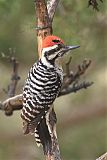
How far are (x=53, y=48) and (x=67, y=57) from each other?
6.42 feet

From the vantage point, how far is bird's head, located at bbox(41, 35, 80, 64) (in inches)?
301

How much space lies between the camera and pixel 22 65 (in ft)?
38.8

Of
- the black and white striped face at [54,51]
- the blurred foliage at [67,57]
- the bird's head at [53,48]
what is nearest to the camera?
the bird's head at [53,48]

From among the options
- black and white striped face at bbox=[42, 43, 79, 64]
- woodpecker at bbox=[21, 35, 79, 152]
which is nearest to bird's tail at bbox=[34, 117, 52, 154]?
woodpecker at bbox=[21, 35, 79, 152]

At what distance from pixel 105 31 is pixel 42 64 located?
11.4 feet

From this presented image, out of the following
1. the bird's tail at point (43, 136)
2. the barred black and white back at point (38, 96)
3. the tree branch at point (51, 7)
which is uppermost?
the tree branch at point (51, 7)

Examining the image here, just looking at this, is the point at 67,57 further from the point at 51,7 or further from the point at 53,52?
the point at 51,7

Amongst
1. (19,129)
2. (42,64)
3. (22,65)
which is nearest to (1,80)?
(22,65)

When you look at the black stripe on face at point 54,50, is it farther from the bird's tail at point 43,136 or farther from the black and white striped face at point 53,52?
the bird's tail at point 43,136

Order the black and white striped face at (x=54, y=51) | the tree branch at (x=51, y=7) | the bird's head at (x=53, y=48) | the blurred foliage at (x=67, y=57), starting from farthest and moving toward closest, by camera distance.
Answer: the blurred foliage at (x=67, y=57) → the black and white striped face at (x=54, y=51) → the tree branch at (x=51, y=7) → the bird's head at (x=53, y=48)

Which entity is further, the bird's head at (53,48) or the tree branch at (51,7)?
the tree branch at (51,7)

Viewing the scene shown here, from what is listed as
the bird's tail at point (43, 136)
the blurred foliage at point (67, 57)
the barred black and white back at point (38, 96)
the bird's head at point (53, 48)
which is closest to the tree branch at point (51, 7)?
the bird's head at point (53, 48)

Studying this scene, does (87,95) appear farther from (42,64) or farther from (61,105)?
(42,64)

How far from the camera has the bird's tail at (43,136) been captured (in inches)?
309
